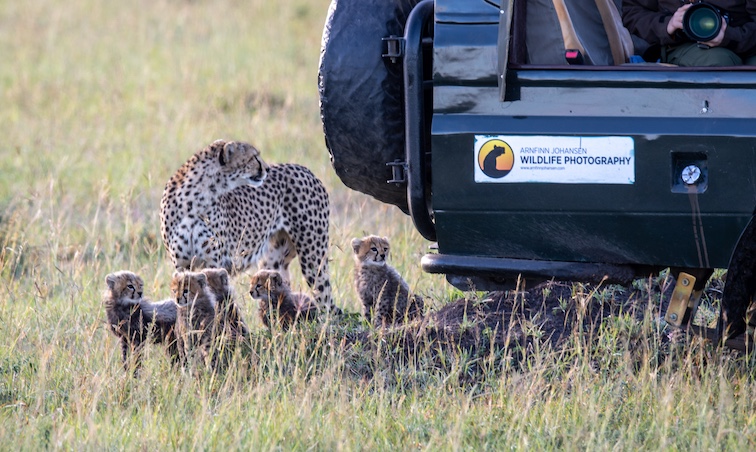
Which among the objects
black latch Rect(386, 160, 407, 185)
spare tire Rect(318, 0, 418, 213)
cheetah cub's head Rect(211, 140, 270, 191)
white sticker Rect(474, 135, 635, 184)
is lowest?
cheetah cub's head Rect(211, 140, 270, 191)

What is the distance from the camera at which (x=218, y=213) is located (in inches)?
227

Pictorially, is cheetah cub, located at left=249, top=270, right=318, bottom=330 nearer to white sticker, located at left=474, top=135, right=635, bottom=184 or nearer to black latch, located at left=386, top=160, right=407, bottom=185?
black latch, located at left=386, top=160, right=407, bottom=185

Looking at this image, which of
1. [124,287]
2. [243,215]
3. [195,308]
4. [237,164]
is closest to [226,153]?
[237,164]

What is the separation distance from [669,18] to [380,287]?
6.36 ft

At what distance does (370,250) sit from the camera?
5.69 metres

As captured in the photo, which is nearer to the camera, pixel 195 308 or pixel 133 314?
pixel 195 308

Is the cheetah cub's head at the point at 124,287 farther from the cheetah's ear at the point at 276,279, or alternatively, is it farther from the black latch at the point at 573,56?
the black latch at the point at 573,56

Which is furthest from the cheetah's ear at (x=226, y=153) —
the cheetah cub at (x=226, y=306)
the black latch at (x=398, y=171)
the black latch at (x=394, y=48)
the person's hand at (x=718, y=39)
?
the person's hand at (x=718, y=39)

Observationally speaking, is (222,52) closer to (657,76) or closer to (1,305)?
(1,305)

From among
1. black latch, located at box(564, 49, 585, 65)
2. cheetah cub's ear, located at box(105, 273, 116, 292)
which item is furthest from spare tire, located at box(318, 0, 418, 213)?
cheetah cub's ear, located at box(105, 273, 116, 292)

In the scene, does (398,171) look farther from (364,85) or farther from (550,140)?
(550,140)

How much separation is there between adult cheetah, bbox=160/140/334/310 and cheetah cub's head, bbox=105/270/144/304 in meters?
0.59

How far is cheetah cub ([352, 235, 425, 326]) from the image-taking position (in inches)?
213

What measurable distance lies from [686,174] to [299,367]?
5.92 ft
